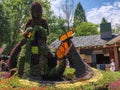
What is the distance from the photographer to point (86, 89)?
1204 cm

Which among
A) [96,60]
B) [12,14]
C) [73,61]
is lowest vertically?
[96,60]

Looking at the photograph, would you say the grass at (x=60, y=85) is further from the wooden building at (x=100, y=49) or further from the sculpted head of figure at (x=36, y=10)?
the wooden building at (x=100, y=49)

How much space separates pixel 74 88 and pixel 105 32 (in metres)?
25.4

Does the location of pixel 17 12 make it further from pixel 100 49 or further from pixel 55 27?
pixel 100 49

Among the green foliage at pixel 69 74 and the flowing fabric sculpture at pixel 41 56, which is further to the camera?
the green foliage at pixel 69 74

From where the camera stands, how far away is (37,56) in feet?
45.6

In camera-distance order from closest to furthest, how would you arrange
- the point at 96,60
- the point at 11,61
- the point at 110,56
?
the point at 11,61 < the point at 110,56 < the point at 96,60

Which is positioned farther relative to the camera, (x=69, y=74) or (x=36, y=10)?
(x=36, y=10)

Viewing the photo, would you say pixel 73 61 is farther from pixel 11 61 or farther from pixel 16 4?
pixel 16 4

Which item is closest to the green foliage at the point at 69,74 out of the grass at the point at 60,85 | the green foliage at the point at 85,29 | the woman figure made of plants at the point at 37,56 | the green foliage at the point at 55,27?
the woman figure made of plants at the point at 37,56

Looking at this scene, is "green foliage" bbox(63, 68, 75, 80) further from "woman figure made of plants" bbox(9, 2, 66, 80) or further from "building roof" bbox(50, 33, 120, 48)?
"building roof" bbox(50, 33, 120, 48)

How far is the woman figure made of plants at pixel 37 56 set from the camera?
44.4 feet

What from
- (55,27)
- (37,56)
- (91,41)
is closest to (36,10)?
(37,56)

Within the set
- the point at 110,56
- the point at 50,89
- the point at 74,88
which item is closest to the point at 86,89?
the point at 74,88
